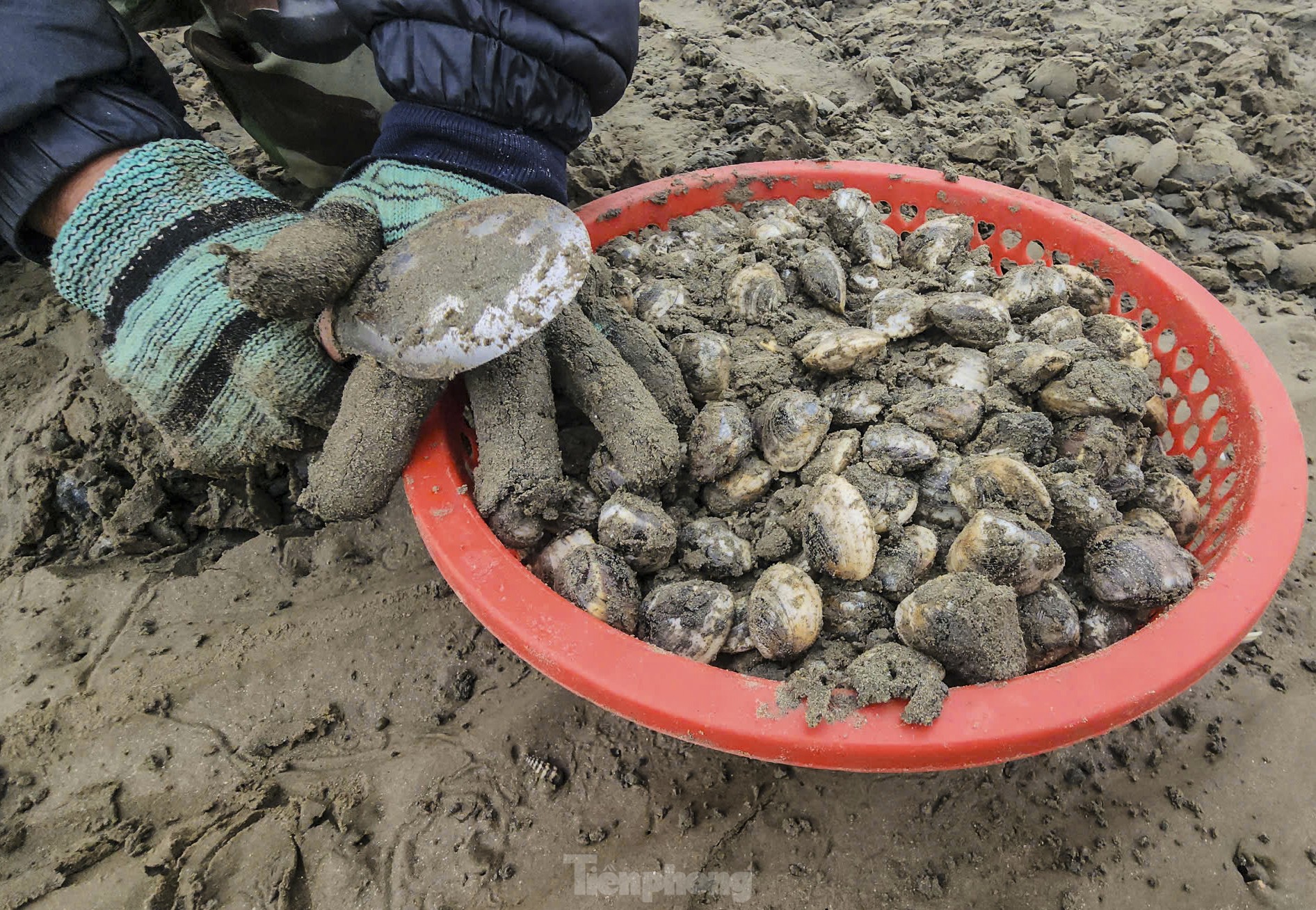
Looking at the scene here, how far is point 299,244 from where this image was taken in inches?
39.5

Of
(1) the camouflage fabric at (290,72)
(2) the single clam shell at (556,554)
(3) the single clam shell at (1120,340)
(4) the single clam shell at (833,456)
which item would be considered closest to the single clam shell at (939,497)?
(4) the single clam shell at (833,456)

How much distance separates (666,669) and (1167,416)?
1.26 metres

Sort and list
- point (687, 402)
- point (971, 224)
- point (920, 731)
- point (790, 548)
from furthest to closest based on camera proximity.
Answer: point (971, 224), point (687, 402), point (790, 548), point (920, 731)

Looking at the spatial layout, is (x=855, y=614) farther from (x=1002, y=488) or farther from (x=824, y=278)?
(x=824, y=278)

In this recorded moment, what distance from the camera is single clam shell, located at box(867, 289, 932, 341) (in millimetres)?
1489

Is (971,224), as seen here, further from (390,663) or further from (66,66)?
(66,66)

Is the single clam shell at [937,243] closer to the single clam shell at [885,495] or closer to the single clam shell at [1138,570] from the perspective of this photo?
the single clam shell at [885,495]

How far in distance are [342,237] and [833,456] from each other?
0.85 m

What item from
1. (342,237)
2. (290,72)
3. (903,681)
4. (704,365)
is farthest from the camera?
(290,72)

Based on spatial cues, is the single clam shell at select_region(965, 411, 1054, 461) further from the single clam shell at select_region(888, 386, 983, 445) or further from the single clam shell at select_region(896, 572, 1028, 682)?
the single clam shell at select_region(896, 572, 1028, 682)

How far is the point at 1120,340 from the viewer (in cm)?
148

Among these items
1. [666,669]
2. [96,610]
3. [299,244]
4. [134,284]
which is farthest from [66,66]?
[666,669]

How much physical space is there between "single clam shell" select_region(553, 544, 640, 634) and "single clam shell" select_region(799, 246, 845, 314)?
0.76 meters

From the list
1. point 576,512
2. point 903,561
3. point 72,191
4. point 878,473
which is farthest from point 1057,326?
point 72,191
